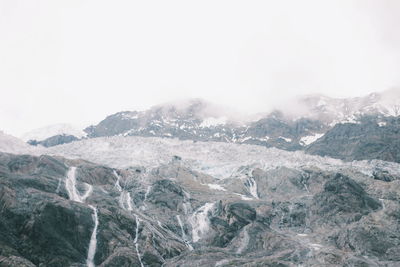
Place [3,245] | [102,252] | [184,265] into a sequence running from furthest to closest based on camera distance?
[102,252] → [184,265] → [3,245]

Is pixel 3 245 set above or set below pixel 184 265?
above

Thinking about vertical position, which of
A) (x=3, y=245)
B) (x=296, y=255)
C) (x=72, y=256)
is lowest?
(x=296, y=255)

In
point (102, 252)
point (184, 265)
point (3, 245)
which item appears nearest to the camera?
point (3, 245)

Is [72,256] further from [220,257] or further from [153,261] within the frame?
[220,257]

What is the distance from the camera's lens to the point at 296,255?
630 ft

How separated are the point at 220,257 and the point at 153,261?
2807 centimetres

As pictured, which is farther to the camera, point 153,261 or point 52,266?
point 153,261

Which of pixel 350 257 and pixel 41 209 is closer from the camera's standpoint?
pixel 350 257

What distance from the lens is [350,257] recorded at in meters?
177

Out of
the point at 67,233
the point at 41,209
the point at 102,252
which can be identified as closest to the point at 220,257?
the point at 102,252

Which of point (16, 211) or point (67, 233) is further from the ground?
point (16, 211)

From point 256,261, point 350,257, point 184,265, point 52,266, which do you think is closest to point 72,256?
point 52,266

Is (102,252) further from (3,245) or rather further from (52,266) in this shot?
(3,245)

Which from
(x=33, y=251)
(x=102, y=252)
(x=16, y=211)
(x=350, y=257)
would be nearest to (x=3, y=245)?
(x=33, y=251)
